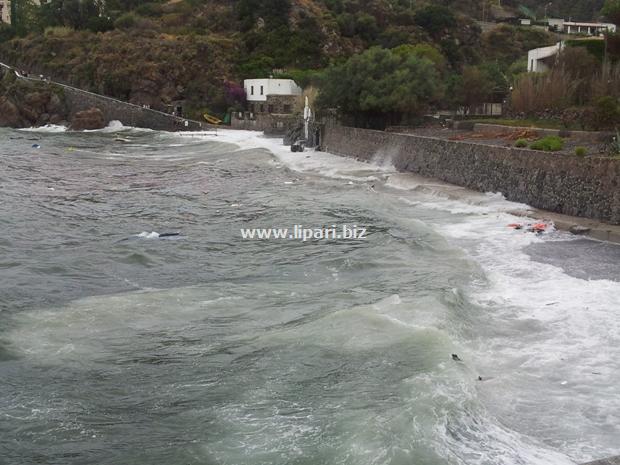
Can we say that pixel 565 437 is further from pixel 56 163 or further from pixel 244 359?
pixel 56 163

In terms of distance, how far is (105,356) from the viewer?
34.8 feet

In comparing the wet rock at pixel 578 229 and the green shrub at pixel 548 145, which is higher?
the green shrub at pixel 548 145

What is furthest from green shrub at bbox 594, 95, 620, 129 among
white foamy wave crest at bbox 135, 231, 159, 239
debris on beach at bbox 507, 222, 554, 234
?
white foamy wave crest at bbox 135, 231, 159, 239

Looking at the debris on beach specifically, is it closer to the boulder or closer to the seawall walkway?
the seawall walkway

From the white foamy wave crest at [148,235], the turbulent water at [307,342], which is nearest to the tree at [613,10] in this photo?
the turbulent water at [307,342]

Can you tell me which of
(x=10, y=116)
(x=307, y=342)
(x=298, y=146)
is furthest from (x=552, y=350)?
(x=10, y=116)

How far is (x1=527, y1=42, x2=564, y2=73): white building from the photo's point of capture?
4264cm

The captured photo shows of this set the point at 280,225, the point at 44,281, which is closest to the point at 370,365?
the point at 44,281

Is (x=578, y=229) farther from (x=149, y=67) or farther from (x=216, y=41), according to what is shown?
(x=216, y=41)

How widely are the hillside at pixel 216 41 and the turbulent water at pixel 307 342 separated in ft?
172

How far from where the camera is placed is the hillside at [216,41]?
73938 mm

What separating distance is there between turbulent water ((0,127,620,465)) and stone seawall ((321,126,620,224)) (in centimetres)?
140

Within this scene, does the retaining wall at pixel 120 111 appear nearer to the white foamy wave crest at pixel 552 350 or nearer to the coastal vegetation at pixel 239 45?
the coastal vegetation at pixel 239 45

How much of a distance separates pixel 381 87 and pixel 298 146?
825 cm
